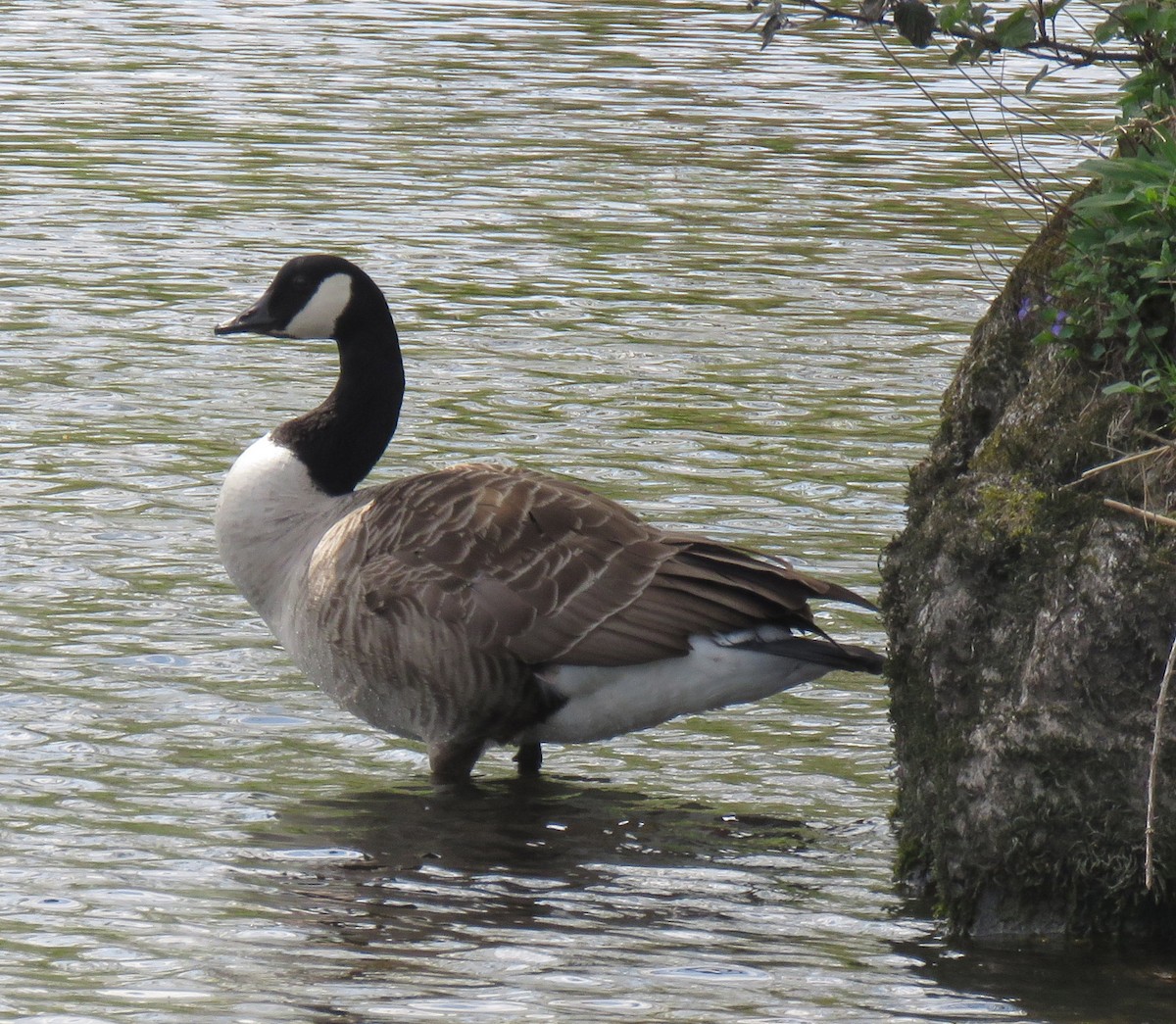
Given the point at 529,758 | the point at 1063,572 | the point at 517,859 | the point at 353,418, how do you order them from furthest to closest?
the point at 353,418
the point at 529,758
the point at 517,859
the point at 1063,572

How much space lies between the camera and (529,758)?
7961mm

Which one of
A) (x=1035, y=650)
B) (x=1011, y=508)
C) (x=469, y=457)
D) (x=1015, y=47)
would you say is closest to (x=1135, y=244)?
(x=1015, y=47)

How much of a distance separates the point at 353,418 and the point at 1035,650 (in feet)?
12.3

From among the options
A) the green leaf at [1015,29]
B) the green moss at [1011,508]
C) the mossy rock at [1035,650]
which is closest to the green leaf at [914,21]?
the green leaf at [1015,29]

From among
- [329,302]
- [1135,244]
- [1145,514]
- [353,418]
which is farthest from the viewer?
[329,302]

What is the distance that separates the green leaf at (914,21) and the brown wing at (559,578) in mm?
2113

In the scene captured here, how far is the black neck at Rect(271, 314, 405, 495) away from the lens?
8570 mm

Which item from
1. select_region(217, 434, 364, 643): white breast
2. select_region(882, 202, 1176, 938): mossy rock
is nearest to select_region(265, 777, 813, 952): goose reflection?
select_region(882, 202, 1176, 938): mossy rock

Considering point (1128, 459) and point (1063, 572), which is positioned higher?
point (1128, 459)

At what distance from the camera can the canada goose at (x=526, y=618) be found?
7.41 metres

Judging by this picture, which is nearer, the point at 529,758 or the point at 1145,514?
the point at 1145,514

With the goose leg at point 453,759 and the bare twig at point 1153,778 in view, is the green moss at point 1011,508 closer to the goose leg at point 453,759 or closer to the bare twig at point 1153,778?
the bare twig at point 1153,778

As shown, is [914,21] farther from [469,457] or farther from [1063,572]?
[469,457]

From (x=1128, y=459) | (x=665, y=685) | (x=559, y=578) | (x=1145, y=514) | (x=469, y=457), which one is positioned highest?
(x=1128, y=459)
